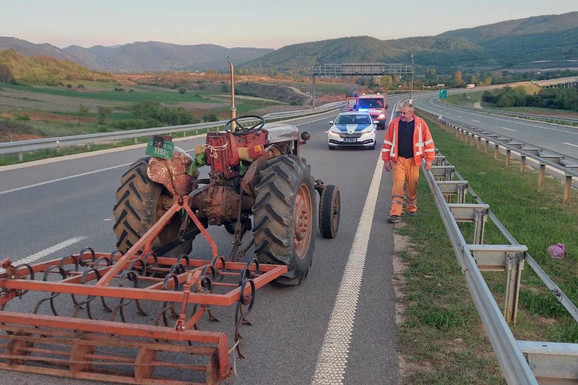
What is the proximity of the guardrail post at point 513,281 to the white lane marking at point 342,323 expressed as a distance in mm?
1283

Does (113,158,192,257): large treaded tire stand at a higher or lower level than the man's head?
lower

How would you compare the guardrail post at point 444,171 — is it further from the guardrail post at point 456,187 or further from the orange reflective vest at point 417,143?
the guardrail post at point 456,187

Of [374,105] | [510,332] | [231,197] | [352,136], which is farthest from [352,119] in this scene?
[510,332]

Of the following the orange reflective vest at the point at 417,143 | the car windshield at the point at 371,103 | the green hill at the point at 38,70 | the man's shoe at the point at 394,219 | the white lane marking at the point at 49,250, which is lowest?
the man's shoe at the point at 394,219

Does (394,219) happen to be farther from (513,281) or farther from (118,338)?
(118,338)

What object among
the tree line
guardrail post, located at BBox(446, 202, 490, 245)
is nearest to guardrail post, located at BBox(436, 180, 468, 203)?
guardrail post, located at BBox(446, 202, 490, 245)

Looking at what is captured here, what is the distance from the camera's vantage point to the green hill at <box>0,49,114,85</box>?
3077 inches

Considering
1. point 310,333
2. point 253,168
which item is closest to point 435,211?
point 253,168

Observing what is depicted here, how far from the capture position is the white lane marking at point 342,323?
149 inches

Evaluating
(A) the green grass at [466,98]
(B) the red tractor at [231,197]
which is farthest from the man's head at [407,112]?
(A) the green grass at [466,98]

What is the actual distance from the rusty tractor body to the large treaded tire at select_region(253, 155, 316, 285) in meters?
0.01

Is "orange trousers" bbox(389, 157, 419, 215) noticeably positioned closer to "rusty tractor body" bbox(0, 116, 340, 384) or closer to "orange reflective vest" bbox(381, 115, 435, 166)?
"orange reflective vest" bbox(381, 115, 435, 166)

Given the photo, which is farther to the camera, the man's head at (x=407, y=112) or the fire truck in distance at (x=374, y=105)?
the fire truck in distance at (x=374, y=105)

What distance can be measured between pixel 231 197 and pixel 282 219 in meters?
0.75
